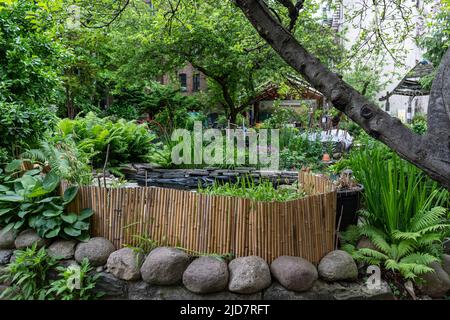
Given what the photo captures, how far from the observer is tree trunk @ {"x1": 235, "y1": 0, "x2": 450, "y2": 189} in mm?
1645

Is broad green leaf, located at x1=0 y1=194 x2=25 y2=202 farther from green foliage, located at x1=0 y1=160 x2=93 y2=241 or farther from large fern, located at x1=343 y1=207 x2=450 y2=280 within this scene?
large fern, located at x1=343 y1=207 x2=450 y2=280

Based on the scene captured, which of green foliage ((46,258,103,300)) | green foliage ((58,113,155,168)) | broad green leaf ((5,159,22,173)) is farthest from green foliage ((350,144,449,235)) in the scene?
green foliage ((58,113,155,168))

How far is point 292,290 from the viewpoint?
9.37ft

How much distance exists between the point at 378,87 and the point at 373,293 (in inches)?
730

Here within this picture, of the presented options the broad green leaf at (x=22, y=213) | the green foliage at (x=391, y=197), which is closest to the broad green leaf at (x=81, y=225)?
the broad green leaf at (x=22, y=213)

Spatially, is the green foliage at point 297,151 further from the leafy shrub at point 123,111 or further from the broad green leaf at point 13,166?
the leafy shrub at point 123,111

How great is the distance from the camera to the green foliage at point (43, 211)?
3.15 meters

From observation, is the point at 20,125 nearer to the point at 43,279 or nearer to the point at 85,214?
the point at 85,214

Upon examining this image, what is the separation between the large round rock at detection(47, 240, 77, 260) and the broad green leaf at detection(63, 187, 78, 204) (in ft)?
1.18

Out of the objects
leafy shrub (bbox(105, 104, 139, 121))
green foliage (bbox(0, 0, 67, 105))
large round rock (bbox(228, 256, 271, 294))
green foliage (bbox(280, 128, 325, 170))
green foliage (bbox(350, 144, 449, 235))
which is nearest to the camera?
large round rock (bbox(228, 256, 271, 294))

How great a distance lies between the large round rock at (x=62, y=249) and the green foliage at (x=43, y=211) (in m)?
0.05

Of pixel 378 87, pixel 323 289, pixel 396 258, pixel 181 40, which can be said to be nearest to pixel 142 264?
pixel 323 289
